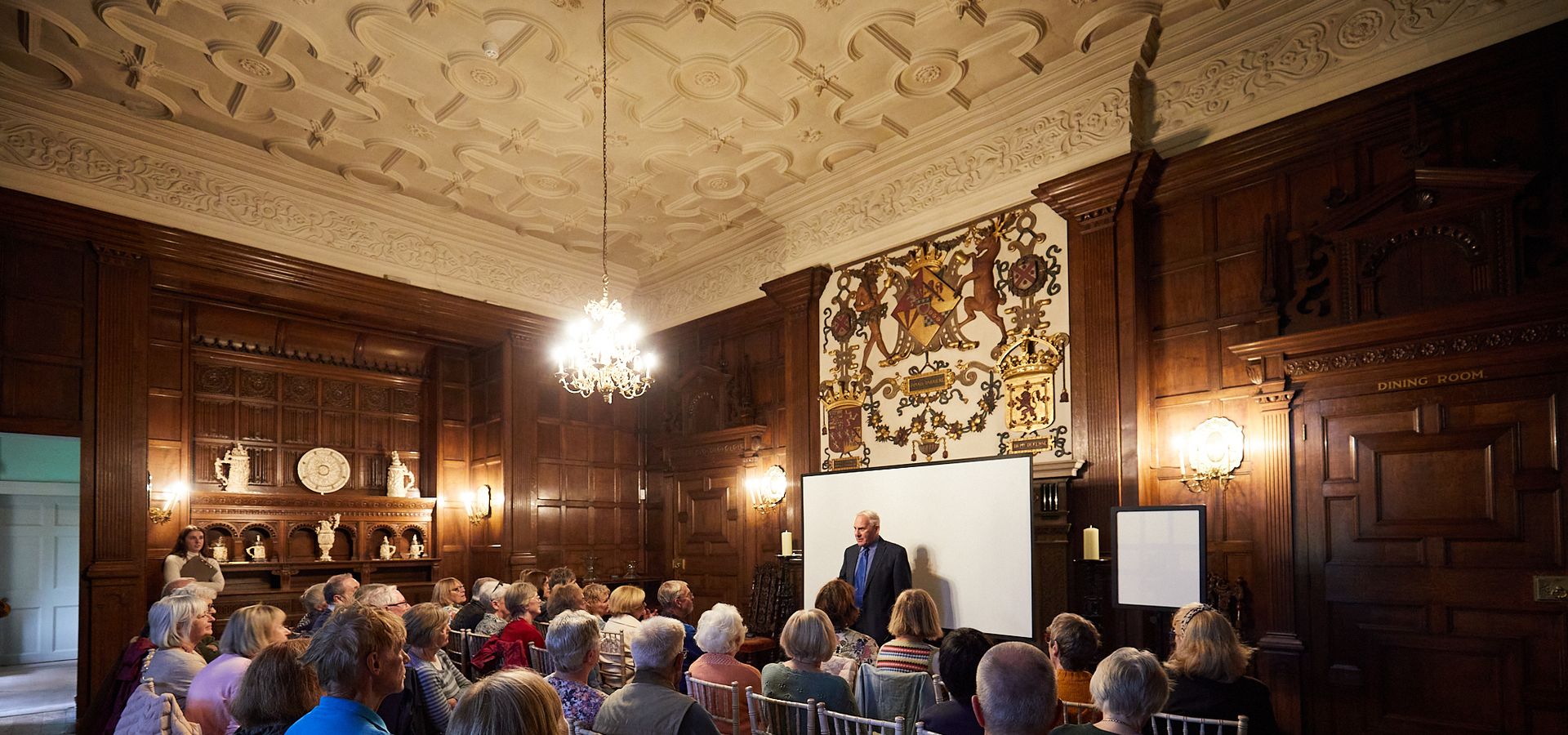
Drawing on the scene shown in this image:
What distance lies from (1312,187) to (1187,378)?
1.43 m

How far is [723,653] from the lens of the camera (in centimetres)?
385

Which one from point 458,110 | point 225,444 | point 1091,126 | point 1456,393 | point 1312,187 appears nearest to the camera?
point 1456,393

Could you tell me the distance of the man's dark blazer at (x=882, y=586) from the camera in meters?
6.57

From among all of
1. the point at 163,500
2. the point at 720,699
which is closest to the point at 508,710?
the point at 720,699

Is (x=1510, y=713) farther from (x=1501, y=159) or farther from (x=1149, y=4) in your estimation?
(x=1149, y=4)

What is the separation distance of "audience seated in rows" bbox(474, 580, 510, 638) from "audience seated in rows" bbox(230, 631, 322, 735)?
2736 mm

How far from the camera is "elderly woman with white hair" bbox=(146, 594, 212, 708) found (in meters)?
3.76

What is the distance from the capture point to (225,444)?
8664mm

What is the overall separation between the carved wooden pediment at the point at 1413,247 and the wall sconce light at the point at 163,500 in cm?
922

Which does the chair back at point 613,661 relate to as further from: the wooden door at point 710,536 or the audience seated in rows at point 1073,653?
the wooden door at point 710,536

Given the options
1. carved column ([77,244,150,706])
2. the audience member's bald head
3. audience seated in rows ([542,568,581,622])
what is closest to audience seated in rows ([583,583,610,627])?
audience seated in rows ([542,568,581,622])

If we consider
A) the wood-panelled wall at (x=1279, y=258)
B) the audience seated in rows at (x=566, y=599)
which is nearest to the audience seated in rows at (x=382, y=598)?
the audience seated in rows at (x=566, y=599)

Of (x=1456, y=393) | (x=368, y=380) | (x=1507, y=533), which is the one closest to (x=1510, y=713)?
(x=1507, y=533)

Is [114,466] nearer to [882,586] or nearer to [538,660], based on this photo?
[538,660]
